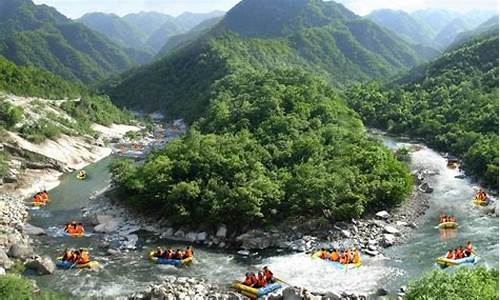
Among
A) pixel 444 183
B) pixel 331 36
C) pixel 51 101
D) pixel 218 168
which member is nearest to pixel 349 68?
pixel 331 36

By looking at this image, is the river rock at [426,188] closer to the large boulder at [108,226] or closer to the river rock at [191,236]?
the river rock at [191,236]

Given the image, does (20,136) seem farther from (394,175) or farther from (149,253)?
(394,175)

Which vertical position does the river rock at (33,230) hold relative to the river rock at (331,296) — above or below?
below

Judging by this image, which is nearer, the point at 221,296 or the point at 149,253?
the point at 221,296

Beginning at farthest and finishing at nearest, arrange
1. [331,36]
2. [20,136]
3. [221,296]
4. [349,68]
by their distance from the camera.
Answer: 1. [331,36]
2. [349,68]
3. [20,136]
4. [221,296]

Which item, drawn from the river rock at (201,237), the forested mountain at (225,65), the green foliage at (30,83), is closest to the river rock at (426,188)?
the river rock at (201,237)

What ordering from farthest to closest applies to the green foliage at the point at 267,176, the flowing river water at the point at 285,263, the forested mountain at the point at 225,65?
the forested mountain at the point at 225,65 < the green foliage at the point at 267,176 < the flowing river water at the point at 285,263
